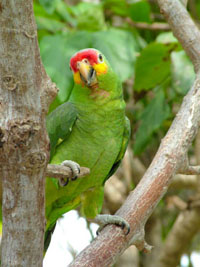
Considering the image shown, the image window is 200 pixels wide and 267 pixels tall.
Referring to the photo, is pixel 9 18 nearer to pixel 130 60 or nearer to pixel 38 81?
pixel 38 81

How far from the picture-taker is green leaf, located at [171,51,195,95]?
1.62 metres

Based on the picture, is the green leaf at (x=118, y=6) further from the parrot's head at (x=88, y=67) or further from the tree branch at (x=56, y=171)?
the tree branch at (x=56, y=171)

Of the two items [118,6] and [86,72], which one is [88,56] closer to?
[86,72]

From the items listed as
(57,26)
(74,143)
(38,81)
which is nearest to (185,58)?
(57,26)

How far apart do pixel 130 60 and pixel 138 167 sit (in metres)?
0.59

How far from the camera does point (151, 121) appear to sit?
1.72 m

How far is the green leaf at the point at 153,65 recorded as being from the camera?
1659 mm

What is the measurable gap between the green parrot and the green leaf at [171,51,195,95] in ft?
1.39

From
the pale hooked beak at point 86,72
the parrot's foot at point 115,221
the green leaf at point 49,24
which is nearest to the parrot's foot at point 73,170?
the parrot's foot at point 115,221

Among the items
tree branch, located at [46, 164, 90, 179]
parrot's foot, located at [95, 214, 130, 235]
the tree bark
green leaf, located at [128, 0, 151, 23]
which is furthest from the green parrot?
green leaf, located at [128, 0, 151, 23]

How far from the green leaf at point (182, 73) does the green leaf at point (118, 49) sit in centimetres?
17

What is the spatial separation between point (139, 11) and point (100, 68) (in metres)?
0.71

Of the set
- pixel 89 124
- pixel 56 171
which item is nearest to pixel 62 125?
pixel 89 124

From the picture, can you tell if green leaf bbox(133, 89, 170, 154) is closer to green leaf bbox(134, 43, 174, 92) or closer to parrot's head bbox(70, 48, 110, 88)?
green leaf bbox(134, 43, 174, 92)
